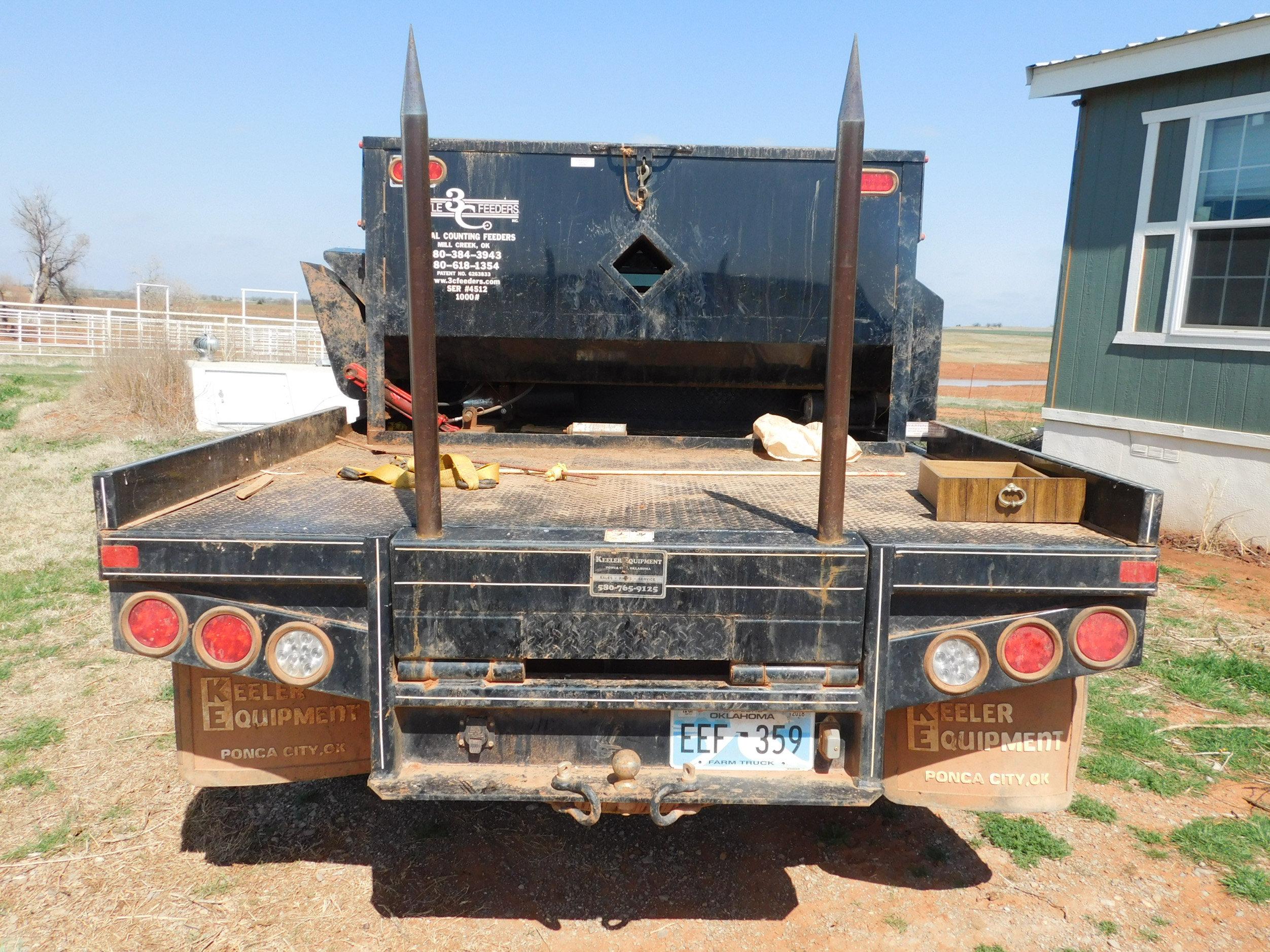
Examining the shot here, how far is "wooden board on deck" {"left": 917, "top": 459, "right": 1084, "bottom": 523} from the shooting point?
2.62 metres

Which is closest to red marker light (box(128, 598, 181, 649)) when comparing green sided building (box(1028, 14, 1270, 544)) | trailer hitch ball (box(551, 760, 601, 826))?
trailer hitch ball (box(551, 760, 601, 826))

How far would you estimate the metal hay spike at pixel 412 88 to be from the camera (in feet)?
7.05

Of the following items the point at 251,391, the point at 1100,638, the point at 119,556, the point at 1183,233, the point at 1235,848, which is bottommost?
the point at 1235,848

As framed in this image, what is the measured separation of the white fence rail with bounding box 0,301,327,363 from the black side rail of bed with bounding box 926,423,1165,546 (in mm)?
13099

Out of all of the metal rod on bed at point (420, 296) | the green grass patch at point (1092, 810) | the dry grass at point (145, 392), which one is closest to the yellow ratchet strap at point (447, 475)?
the metal rod on bed at point (420, 296)

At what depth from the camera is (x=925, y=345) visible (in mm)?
4164

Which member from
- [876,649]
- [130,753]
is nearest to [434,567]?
[876,649]

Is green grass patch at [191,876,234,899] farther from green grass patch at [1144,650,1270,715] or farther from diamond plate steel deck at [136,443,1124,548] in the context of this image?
green grass patch at [1144,650,1270,715]

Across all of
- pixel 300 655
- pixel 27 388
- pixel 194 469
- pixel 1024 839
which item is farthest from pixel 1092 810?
pixel 27 388

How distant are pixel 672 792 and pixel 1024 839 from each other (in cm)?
188

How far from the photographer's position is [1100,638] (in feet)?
7.54

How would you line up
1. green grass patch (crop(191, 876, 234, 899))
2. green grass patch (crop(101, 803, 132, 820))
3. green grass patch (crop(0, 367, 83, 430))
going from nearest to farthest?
green grass patch (crop(191, 876, 234, 899))
green grass patch (crop(101, 803, 132, 820))
green grass patch (crop(0, 367, 83, 430))

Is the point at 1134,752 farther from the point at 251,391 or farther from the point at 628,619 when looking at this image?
the point at 251,391

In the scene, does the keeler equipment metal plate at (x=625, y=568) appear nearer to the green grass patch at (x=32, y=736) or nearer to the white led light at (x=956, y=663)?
the white led light at (x=956, y=663)
